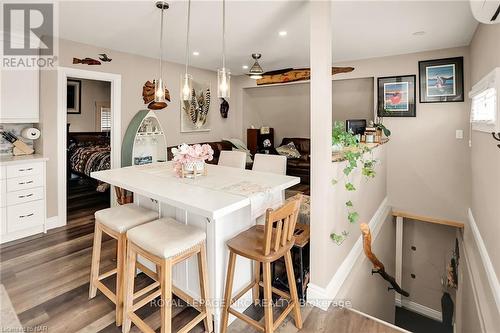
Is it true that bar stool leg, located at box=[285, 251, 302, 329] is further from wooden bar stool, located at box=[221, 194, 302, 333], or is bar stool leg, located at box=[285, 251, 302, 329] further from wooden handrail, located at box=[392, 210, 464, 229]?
wooden handrail, located at box=[392, 210, 464, 229]

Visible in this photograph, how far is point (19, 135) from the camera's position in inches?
148

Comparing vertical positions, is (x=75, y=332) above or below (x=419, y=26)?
below

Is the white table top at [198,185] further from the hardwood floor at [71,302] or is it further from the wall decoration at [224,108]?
the wall decoration at [224,108]

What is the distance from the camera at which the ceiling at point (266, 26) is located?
9.05ft

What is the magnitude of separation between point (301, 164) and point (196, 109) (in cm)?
240

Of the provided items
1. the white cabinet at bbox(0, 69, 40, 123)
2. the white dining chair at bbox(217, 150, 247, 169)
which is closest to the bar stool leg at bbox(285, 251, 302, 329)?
the white dining chair at bbox(217, 150, 247, 169)

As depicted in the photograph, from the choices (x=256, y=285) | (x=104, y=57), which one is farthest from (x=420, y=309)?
(x=104, y=57)

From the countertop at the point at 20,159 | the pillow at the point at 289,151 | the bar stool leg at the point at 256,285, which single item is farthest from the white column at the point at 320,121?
the pillow at the point at 289,151

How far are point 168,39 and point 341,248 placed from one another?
3383 millimetres

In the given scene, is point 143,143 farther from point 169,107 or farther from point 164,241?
point 164,241

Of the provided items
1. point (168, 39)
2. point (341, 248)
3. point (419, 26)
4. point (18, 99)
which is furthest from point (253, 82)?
point (341, 248)

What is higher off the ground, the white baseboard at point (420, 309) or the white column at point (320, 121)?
the white column at point (320, 121)

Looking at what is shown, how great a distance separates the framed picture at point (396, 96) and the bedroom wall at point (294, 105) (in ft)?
1.47

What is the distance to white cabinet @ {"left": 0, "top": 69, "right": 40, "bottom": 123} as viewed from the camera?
3.31 meters
